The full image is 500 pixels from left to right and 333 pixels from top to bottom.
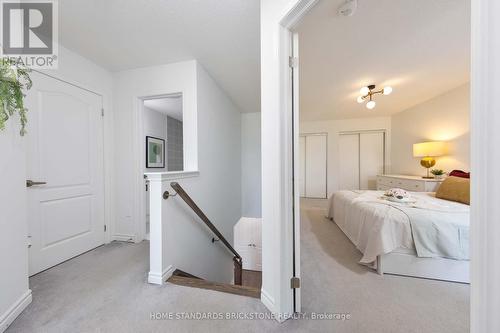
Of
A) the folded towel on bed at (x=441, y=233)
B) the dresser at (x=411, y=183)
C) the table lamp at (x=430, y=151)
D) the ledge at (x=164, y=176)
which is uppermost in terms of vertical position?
the table lamp at (x=430, y=151)

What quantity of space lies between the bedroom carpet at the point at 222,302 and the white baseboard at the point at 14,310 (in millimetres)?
38

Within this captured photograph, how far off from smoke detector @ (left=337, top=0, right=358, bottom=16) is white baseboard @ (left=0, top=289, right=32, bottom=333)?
3222mm

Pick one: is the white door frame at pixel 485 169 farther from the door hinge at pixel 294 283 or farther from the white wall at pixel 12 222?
the white wall at pixel 12 222

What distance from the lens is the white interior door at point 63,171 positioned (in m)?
1.80

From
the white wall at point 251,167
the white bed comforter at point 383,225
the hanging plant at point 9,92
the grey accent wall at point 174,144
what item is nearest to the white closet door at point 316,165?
the white wall at point 251,167

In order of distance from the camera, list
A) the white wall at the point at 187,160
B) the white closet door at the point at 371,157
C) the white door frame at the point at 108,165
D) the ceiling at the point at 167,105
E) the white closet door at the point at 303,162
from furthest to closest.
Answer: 1. the white closet door at the point at 303,162
2. the white closet door at the point at 371,157
3. the ceiling at the point at 167,105
4. the white door frame at the point at 108,165
5. the white wall at the point at 187,160

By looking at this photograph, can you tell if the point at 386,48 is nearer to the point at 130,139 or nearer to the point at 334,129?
the point at 334,129

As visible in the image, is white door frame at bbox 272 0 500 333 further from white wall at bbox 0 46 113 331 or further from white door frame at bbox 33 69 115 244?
white door frame at bbox 33 69 115 244

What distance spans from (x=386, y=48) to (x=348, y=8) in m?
0.98

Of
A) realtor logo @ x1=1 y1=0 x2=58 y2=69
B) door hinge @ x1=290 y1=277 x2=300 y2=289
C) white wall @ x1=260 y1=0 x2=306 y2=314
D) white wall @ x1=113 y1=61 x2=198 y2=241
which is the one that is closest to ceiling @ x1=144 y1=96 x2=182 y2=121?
white wall @ x1=113 y1=61 x2=198 y2=241

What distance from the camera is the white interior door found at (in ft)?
5.91

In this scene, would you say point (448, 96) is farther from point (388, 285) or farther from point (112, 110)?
point (112, 110)

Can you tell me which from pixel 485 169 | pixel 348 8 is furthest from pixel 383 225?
pixel 348 8

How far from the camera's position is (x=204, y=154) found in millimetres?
2531
